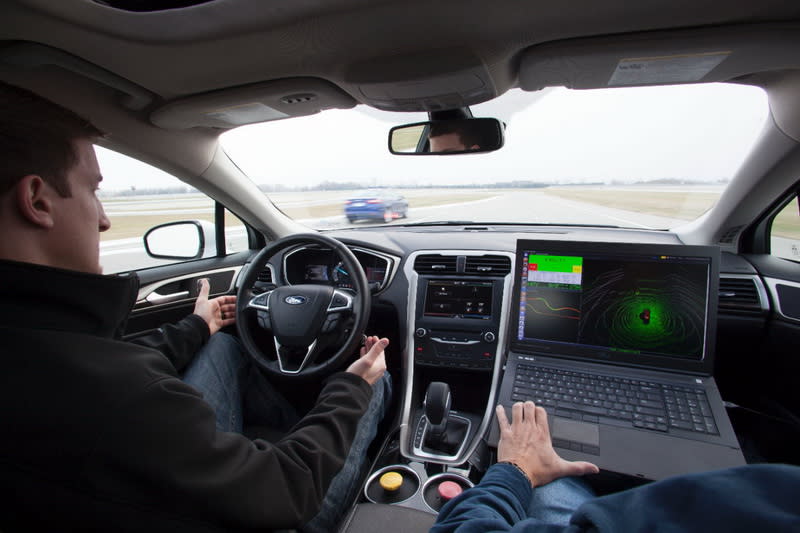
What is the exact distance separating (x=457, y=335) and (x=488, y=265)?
1.69 ft

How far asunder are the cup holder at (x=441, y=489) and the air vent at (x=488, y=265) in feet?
4.34

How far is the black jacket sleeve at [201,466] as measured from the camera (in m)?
0.82

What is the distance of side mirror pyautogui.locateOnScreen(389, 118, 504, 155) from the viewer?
95.3 inches

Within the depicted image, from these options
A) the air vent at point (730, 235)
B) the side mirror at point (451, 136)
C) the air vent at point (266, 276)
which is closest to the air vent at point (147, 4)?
the side mirror at point (451, 136)

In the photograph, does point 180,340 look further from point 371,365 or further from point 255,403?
point 371,365

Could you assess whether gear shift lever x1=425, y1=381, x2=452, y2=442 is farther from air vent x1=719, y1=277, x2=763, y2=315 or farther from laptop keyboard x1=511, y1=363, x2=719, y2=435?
air vent x1=719, y1=277, x2=763, y2=315

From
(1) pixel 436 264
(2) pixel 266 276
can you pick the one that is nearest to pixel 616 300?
(1) pixel 436 264

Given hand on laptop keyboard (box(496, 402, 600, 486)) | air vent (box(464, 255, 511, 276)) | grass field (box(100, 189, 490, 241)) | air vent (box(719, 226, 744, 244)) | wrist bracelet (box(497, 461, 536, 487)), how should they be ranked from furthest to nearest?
grass field (box(100, 189, 490, 241)) < air vent (box(464, 255, 511, 276)) < air vent (box(719, 226, 744, 244)) < hand on laptop keyboard (box(496, 402, 600, 486)) < wrist bracelet (box(497, 461, 536, 487))

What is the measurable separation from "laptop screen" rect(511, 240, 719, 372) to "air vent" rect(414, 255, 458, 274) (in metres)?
0.68

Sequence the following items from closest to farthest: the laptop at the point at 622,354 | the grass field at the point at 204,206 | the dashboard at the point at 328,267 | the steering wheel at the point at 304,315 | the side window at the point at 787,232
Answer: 1. the laptop at the point at 622,354
2. the steering wheel at the point at 304,315
3. the side window at the point at 787,232
4. the dashboard at the point at 328,267
5. the grass field at the point at 204,206

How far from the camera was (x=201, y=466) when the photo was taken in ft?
2.94

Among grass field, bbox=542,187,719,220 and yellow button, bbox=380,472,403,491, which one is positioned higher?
grass field, bbox=542,187,719,220

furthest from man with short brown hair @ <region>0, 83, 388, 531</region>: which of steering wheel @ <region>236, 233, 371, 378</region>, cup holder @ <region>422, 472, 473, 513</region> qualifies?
steering wheel @ <region>236, 233, 371, 378</region>

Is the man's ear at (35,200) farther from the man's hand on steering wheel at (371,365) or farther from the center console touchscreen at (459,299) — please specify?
the center console touchscreen at (459,299)
